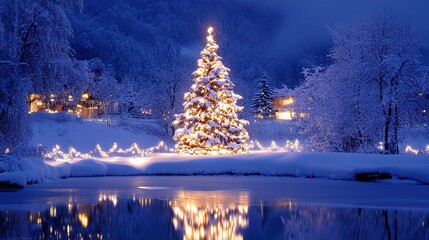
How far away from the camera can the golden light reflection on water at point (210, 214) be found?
34.1 ft

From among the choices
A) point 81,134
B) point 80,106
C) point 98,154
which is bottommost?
point 98,154

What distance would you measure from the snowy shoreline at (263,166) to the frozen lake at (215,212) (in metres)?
3.95

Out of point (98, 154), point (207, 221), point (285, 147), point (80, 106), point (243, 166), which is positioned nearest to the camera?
point (207, 221)

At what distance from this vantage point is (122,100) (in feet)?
292

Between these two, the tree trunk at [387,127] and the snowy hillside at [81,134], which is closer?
the tree trunk at [387,127]

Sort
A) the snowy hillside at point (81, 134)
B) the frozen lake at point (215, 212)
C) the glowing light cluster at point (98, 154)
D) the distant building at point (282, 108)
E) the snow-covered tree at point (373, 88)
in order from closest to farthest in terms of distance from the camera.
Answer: the frozen lake at point (215, 212), the snow-covered tree at point (373, 88), the glowing light cluster at point (98, 154), the snowy hillside at point (81, 134), the distant building at point (282, 108)

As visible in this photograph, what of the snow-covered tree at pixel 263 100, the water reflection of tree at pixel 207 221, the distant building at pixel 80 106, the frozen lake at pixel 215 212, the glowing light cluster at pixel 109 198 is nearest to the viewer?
the water reflection of tree at pixel 207 221

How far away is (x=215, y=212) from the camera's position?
13.5m

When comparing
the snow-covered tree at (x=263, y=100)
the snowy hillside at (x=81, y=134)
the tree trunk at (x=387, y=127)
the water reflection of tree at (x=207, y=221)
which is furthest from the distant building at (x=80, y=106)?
the tree trunk at (x=387, y=127)

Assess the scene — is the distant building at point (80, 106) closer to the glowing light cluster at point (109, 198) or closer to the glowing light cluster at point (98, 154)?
the glowing light cluster at point (98, 154)

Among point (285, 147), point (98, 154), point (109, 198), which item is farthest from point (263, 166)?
point (285, 147)

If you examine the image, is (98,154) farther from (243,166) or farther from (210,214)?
(210,214)

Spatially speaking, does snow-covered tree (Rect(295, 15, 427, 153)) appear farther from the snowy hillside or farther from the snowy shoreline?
the snowy hillside

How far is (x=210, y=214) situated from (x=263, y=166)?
16536mm
